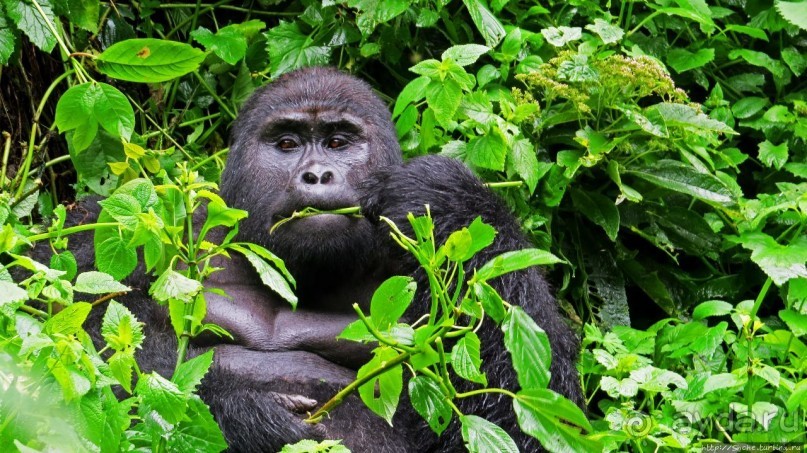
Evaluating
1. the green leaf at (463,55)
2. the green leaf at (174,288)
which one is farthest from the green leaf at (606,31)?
the green leaf at (174,288)

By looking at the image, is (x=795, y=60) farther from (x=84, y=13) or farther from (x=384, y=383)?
(x=384, y=383)

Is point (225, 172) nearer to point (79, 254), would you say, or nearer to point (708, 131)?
point (79, 254)

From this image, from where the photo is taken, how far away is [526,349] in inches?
82.9

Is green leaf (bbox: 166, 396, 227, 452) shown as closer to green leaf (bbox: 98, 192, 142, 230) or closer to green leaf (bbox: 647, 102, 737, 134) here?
green leaf (bbox: 98, 192, 142, 230)

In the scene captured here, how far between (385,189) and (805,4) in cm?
262

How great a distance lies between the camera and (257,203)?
3.77m

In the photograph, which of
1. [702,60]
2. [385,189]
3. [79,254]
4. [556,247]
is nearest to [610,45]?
[702,60]

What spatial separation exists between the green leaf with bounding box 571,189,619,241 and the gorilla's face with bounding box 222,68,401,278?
0.87 meters

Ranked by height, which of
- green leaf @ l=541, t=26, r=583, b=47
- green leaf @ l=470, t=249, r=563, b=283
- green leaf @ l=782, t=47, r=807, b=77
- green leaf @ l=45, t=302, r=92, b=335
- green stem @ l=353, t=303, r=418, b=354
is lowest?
green leaf @ l=782, t=47, r=807, b=77

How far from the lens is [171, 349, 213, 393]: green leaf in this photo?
2170 millimetres

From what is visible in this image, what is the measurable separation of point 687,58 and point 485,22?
46.7 inches

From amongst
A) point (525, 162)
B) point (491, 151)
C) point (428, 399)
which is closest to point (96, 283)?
point (428, 399)

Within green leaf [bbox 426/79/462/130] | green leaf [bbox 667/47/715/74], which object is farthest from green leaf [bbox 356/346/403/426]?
green leaf [bbox 667/47/715/74]

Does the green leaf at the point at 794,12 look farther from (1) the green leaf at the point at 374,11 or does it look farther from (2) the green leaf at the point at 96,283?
(2) the green leaf at the point at 96,283
